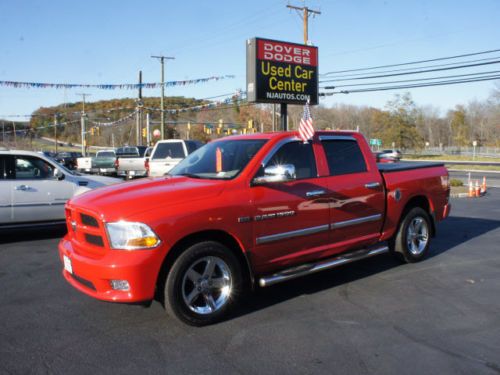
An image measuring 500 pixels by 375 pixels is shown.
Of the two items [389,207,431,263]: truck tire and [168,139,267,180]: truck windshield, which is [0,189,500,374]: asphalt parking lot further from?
[168,139,267,180]: truck windshield

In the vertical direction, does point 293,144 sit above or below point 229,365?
above

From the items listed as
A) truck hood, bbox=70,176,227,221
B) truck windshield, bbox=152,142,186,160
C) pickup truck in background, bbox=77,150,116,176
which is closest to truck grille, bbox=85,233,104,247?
truck hood, bbox=70,176,227,221

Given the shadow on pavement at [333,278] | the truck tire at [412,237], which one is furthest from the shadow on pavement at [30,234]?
the truck tire at [412,237]

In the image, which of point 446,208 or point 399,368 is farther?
point 446,208

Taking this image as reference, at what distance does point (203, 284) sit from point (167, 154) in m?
12.8

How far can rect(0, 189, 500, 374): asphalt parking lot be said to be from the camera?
142 inches

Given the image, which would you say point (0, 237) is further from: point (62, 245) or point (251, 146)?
point (251, 146)

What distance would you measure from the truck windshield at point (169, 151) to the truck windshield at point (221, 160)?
10765 millimetres

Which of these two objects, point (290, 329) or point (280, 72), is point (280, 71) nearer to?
point (280, 72)

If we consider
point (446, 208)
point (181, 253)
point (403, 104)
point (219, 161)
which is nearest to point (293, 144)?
point (219, 161)

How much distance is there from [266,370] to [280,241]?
1.60 m

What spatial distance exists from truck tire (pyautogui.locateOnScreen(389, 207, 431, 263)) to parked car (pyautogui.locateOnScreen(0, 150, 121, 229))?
5752 mm

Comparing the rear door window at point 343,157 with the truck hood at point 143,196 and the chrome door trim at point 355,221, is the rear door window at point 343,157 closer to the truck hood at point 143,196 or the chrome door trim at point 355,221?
the chrome door trim at point 355,221

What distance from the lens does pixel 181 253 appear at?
427 centimetres
